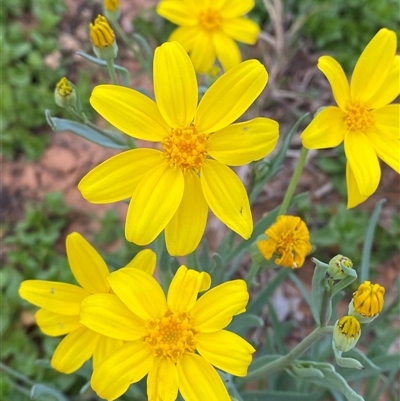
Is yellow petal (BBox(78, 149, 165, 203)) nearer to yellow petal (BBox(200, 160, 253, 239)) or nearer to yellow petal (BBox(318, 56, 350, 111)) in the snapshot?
yellow petal (BBox(200, 160, 253, 239))

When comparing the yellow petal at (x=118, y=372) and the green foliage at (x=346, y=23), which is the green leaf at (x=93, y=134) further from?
the green foliage at (x=346, y=23)

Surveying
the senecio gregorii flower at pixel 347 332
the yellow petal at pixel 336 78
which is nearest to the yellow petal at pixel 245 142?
the yellow petal at pixel 336 78

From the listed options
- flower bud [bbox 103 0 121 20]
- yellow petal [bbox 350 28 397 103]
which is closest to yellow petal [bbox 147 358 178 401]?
yellow petal [bbox 350 28 397 103]

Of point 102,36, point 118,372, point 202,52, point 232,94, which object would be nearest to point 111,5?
point 102,36

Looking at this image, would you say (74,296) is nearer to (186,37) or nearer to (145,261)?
(145,261)

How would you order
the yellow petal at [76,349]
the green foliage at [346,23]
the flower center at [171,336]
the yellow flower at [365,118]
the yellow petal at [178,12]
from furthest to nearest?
the green foliage at [346,23]
the yellow petal at [178,12]
the yellow petal at [76,349]
the yellow flower at [365,118]
the flower center at [171,336]

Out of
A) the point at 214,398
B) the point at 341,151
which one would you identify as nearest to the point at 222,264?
the point at 214,398
